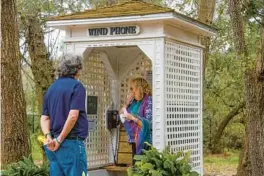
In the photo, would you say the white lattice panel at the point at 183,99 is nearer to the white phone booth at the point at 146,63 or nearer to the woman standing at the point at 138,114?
the white phone booth at the point at 146,63

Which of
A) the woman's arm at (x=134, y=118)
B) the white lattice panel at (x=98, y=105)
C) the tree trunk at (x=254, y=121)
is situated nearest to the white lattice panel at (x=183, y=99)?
the woman's arm at (x=134, y=118)

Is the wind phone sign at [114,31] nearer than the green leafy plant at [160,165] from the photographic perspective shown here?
No

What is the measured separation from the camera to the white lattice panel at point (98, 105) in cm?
860

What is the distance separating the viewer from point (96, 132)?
8.84m

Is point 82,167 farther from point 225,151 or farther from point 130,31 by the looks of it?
point 225,151

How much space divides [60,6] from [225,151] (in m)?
8.66

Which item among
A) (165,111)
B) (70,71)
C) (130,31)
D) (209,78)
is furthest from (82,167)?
(209,78)

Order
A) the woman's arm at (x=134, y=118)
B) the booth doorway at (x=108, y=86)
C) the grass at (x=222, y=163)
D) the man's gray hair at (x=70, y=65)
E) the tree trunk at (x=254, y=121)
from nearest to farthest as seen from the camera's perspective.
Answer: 1. the man's gray hair at (x=70, y=65)
2. the woman's arm at (x=134, y=118)
3. the tree trunk at (x=254, y=121)
4. the booth doorway at (x=108, y=86)
5. the grass at (x=222, y=163)

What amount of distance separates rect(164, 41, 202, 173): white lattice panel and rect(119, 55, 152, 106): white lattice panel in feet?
3.18

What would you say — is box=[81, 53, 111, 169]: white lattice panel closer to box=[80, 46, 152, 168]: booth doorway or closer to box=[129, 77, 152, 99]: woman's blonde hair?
box=[80, 46, 152, 168]: booth doorway

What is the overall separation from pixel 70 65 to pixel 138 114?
7.56ft

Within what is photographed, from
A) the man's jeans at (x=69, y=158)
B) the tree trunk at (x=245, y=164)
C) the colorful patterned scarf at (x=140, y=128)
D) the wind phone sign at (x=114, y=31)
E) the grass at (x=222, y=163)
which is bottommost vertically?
the grass at (x=222, y=163)

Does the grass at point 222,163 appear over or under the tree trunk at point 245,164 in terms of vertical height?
under

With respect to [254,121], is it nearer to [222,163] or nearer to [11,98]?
[11,98]
